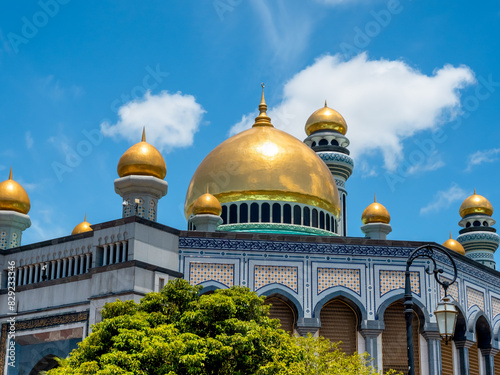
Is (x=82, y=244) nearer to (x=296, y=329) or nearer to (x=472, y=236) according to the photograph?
(x=296, y=329)

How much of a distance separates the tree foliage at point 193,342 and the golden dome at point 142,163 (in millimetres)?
4954

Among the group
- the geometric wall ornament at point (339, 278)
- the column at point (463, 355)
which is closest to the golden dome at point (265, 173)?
the geometric wall ornament at point (339, 278)

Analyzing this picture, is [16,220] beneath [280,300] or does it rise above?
above

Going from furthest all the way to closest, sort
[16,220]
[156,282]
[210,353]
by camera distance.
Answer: [16,220] → [156,282] → [210,353]

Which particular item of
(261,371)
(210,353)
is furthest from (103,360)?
(261,371)

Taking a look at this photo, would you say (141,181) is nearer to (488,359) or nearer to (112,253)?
(112,253)

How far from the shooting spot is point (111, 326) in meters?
14.9

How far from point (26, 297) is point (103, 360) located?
6630 mm

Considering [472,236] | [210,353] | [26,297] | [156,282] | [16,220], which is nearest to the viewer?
[210,353]

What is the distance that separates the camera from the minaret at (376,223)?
23938mm

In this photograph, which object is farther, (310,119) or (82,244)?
(310,119)

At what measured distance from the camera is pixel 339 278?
2053 cm

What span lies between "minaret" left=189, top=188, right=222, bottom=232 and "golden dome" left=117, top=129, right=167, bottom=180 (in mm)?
1976

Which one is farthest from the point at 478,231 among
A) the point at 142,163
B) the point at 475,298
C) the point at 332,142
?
the point at 142,163
